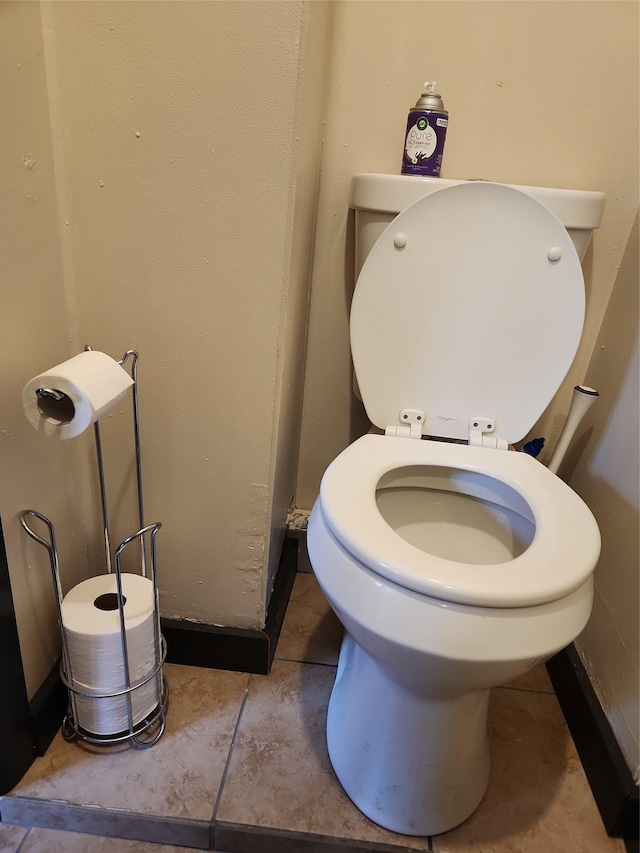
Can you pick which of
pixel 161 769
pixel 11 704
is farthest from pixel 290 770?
pixel 11 704

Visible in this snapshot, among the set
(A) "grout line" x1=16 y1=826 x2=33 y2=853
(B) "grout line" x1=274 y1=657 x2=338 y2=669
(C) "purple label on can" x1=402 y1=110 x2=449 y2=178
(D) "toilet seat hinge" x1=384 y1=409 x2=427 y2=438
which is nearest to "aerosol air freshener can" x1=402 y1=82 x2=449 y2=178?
(C) "purple label on can" x1=402 y1=110 x2=449 y2=178

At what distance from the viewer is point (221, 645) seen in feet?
3.32

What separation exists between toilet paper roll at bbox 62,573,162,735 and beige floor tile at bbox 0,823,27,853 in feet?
0.46

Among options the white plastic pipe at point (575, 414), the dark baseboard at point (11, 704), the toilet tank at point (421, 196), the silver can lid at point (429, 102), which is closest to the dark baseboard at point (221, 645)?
the dark baseboard at point (11, 704)

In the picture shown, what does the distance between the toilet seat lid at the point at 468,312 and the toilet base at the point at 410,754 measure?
1.39 feet

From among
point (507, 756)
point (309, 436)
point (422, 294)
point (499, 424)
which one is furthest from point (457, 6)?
point (507, 756)

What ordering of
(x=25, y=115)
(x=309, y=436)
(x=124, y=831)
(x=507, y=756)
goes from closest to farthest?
1. (x=25, y=115)
2. (x=124, y=831)
3. (x=507, y=756)
4. (x=309, y=436)

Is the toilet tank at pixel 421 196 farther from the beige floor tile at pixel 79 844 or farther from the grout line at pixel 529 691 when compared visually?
the beige floor tile at pixel 79 844

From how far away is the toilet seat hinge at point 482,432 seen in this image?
968 mm

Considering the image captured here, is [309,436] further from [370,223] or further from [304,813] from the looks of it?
[304,813]

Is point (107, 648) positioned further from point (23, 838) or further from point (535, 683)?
point (535, 683)

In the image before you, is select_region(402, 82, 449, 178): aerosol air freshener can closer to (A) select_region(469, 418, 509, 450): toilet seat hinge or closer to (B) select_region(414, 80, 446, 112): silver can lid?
(B) select_region(414, 80, 446, 112): silver can lid

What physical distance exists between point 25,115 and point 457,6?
27.3 inches

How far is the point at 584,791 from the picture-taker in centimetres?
88
